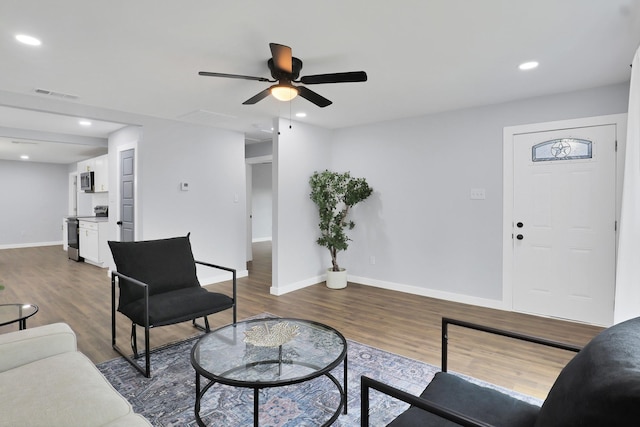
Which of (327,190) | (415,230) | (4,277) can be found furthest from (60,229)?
(415,230)

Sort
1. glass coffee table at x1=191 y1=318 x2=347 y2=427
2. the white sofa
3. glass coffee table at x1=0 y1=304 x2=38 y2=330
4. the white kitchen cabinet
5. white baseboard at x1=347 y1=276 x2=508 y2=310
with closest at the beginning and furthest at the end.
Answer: the white sofa, glass coffee table at x1=191 y1=318 x2=347 y2=427, glass coffee table at x1=0 y1=304 x2=38 y2=330, white baseboard at x1=347 y1=276 x2=508 y2=310, the white kitchen cabinet

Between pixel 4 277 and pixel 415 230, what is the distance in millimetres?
6627

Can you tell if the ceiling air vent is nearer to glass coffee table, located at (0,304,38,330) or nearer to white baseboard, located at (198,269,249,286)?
glass coffee table, located at (0,304,38,330)

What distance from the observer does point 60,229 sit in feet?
32.1

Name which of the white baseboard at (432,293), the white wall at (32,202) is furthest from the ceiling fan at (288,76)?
the white wall at (32,202)

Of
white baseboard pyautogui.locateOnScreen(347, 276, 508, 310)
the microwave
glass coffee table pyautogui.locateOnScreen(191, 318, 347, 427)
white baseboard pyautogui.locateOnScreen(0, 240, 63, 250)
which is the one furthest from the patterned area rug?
white baseboard pyautogui.locateOnScreen(0, 240, 63, 250)

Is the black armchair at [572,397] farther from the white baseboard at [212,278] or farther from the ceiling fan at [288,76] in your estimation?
the white baseboard at [212,278]

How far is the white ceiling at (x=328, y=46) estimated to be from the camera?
2084 mm

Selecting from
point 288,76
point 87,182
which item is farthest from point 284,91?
point 87,182

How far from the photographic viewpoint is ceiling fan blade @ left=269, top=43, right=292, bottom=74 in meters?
2.23

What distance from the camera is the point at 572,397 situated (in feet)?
3.06

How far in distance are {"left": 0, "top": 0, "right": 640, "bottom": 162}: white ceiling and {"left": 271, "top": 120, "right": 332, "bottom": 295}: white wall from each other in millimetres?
1021

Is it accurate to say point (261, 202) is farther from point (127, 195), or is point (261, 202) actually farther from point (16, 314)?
point (16, 314)

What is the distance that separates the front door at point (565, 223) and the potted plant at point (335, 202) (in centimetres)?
200
